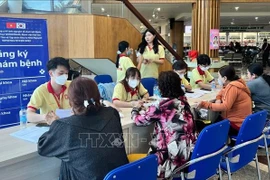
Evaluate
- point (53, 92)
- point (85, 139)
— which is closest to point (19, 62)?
point (53, 92)

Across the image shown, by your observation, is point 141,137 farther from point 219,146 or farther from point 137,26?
point 137,26

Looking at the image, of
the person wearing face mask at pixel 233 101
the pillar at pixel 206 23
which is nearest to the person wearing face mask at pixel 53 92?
the person wearing face mask at pixel 233 101

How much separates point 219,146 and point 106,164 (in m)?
0.90

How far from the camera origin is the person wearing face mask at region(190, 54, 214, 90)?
13.3 ft

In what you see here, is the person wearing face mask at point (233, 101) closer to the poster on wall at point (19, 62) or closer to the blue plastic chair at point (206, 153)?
the blue plastic chair at point (206, 153)

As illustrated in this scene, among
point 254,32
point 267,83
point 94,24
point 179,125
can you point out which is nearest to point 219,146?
point 179,125

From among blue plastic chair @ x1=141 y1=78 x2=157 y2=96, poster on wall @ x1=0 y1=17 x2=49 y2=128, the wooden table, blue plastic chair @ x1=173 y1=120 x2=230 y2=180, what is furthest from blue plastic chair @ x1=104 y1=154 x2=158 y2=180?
blue plastic chair @ x1=141 y1=78 x2=157 y2=96

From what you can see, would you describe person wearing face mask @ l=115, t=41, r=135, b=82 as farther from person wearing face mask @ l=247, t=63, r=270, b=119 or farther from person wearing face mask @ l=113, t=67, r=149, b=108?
person wearing face mask @ l=247, t=63, r=270, b=119

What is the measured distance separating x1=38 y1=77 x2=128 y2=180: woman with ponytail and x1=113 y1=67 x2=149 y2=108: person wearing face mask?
50.8 inches

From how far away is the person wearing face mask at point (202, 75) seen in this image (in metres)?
4.05

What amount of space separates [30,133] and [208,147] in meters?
1.19

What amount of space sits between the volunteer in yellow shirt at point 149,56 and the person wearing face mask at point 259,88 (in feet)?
4.92

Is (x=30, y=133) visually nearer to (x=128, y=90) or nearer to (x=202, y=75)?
(x=128, y=90)

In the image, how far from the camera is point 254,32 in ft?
73.3
